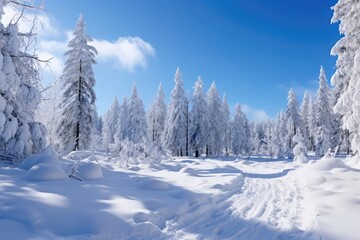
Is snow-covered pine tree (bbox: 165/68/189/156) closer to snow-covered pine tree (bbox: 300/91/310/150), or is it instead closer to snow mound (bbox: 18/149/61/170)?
snow-covered pine tree (bbox: 300/91/310/150)

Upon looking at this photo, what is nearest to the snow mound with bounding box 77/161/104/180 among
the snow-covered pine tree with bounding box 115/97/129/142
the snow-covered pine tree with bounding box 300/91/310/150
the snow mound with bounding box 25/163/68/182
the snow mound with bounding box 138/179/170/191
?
the snow mound with bounding box 25/163/68/182

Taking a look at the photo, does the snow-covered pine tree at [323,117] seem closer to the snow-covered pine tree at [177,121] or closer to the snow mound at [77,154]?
the snow-covered pine tree at [177,121]

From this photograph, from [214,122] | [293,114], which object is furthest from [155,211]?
[293,114]

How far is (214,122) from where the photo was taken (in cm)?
5003

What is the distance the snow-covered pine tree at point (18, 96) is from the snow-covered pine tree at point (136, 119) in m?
35.6

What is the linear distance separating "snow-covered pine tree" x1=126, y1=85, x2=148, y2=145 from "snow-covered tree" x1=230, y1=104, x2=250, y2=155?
76.5 feet

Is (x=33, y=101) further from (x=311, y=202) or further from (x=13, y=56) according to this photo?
(x=311, y=202)

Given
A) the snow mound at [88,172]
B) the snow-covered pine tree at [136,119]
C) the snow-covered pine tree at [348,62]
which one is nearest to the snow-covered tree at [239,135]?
the snow-covered pine tree at [136,119]

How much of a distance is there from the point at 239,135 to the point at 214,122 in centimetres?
1584

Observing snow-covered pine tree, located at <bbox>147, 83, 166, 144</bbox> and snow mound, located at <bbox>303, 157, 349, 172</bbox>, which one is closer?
snow mound, located at <bbox>303, 157, 349, 172</bbox>

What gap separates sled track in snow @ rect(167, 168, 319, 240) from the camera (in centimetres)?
561

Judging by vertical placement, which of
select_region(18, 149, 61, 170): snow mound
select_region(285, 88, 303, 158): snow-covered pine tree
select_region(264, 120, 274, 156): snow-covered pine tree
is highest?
select_region(285, 88, 303, 158): snow-covered pine tree

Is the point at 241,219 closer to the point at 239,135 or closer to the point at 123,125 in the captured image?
the point at 123,125

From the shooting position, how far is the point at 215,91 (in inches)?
2046
